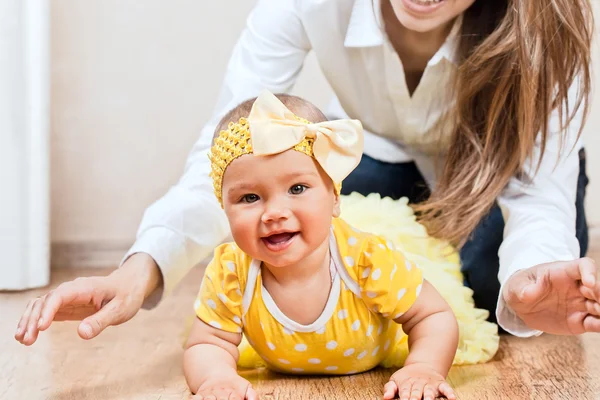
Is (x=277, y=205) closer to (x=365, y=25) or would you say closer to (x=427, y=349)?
(x=427, y=349)

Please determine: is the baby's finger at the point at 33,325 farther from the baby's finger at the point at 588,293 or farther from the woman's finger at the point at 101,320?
the baby's finger at the point at 588,293

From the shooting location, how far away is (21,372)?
3.95 ft

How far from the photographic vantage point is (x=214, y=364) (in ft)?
3.42

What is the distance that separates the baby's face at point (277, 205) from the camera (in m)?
0.97

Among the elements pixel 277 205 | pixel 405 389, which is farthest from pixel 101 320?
pixel 405 389

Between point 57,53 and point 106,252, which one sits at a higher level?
point 57,53

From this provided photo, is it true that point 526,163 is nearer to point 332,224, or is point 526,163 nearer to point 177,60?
point 332,224

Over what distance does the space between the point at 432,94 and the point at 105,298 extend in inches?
26.2

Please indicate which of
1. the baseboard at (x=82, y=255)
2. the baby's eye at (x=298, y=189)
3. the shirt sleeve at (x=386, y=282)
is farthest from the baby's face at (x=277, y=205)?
the baseboard at (x=82, y=255)

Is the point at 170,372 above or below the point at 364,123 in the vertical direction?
below

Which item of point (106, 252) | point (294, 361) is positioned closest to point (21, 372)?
point (294, 361)

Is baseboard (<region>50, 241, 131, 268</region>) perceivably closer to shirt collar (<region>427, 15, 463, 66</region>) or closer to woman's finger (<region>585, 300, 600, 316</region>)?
shirt collar (<region>427, 15, 463, 66</region>)

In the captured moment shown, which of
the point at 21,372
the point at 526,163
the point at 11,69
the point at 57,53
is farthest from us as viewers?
the point at 57,53

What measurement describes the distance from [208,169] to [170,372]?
12.1 inches
